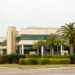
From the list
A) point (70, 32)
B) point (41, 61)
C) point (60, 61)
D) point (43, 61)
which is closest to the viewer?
point (41, 61)

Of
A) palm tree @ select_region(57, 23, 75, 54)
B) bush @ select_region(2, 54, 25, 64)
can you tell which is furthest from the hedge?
palm tree @ select_region(57, 23, 75, 54)

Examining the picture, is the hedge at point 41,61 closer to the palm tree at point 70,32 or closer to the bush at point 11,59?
the bush at point 11,59

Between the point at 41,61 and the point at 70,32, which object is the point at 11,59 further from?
the point at 70,32

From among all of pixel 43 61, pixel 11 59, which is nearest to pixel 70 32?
pixel 11 59

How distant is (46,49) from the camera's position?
113500 mm

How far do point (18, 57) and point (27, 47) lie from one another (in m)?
55.3

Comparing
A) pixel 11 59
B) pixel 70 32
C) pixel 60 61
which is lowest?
pixel 60 61

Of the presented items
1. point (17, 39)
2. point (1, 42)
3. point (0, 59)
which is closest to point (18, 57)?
point (0, 59)

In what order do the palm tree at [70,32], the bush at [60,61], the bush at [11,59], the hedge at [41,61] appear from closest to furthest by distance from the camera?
the hedge at [41,61]
the bush at [60,61]
the bush at [11,59]
the palm tree at [70,32]

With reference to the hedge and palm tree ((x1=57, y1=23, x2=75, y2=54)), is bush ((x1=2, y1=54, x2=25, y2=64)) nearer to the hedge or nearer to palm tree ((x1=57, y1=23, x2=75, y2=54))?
the hedge

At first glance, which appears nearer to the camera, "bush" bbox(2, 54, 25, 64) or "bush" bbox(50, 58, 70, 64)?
"bush" bbox(50, 58, 70, 64)

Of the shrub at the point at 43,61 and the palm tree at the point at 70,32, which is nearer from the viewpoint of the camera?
the shrub at the point at 43,61

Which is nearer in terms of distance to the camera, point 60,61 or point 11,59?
point 60,61

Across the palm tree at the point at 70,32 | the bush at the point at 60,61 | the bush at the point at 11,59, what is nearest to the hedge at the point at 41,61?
the bush at the point at 60,61
